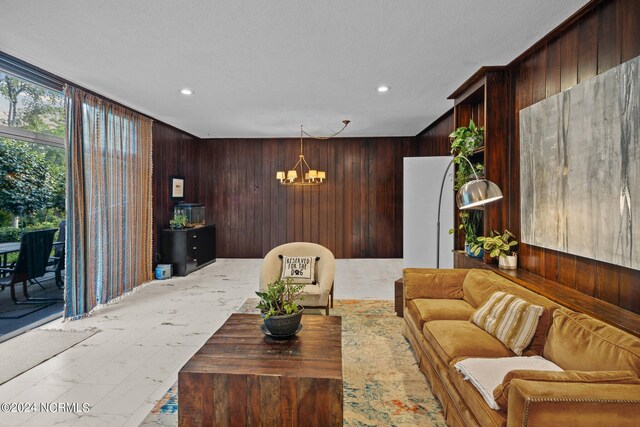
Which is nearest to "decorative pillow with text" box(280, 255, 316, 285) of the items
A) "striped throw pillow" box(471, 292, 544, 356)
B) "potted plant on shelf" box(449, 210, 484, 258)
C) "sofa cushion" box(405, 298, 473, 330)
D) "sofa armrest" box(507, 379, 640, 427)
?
"sofa cushion" box(405, 298, 473, 330)

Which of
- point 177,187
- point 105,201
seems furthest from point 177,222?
point 105,201

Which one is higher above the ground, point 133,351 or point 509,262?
point 509,262

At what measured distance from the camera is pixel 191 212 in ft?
21.5

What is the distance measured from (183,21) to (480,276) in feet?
10.1

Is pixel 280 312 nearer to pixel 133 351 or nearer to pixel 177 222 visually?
pixel 133 351

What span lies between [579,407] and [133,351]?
3.18 meters

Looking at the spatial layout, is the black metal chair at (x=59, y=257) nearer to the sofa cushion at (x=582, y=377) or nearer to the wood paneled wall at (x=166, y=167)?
the wood paneled wall at (x=166, y=167)

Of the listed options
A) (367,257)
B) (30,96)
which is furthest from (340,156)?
(30,96)

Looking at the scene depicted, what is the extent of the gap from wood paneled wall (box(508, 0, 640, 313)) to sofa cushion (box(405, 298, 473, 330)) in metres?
0.74

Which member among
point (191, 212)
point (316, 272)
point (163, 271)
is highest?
point (191, 212)

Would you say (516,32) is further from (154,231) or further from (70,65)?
(154,231)

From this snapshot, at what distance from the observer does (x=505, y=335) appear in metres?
1.98

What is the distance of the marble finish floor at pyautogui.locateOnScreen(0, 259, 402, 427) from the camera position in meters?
2.14

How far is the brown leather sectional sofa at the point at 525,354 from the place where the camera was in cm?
116
